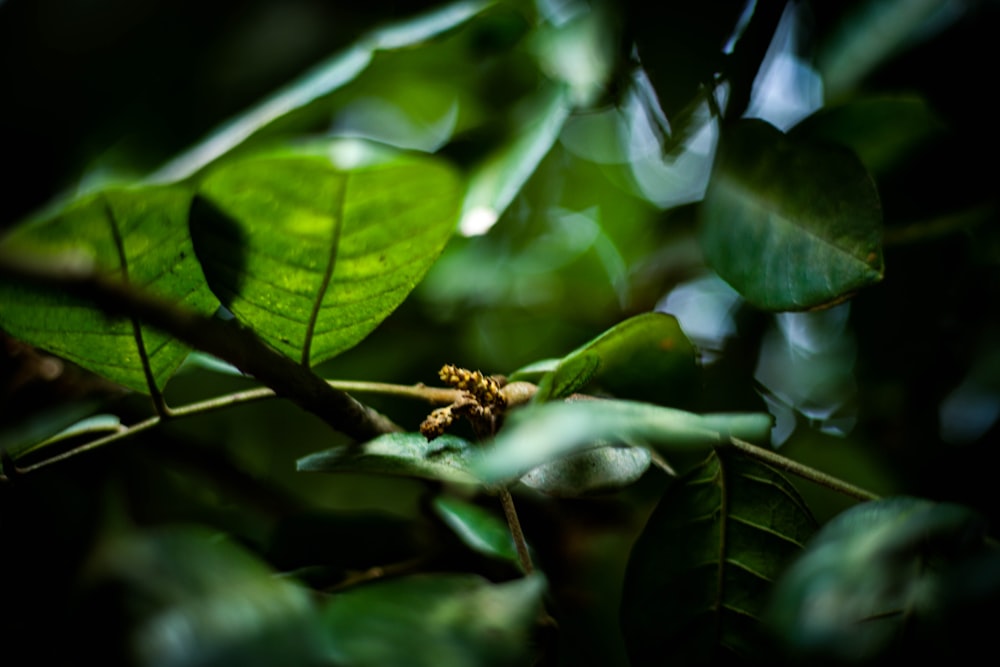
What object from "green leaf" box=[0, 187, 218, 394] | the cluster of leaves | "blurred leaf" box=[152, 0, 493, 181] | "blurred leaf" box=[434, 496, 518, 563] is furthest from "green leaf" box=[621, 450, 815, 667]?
"blurred leaf" box=[152, 0, 493, 181]

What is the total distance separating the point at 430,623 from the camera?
29cm

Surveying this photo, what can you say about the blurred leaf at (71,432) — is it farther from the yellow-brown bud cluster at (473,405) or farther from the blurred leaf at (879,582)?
the blurred leaf at (879,582)

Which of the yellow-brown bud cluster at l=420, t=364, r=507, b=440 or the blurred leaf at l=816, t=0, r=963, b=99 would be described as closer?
the yellow-brown bud cluster at l=420, t=364, r=507, b=440

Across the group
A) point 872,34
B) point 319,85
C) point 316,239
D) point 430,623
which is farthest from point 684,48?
point 430,623

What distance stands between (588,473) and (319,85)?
0.43m

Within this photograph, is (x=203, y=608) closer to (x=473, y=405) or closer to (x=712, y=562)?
(x=473, y=405)

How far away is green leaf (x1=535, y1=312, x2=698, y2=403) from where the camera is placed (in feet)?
1.45

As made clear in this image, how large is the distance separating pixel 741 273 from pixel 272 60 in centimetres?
94

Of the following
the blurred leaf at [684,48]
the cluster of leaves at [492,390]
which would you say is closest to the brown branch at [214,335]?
the cluster of leaves at [492,390]

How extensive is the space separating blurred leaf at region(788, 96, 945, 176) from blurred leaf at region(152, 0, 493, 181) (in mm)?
358

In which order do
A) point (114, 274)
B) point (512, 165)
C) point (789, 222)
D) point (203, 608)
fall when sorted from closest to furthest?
point (203, 608)
point (114, 274)
point (789, 222)
point (512, 165)

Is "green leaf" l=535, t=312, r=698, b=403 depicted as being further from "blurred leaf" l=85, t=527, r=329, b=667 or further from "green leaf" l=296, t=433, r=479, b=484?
"blurred leaf" l=85, t=527, r=329, b=667

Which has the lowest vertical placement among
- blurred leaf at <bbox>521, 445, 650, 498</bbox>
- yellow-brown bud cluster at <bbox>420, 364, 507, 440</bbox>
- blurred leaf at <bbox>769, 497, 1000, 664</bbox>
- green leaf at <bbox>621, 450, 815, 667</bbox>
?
green leaf at <bbox>621, 450, 815, 667</bbox>

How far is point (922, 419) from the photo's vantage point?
79cm
